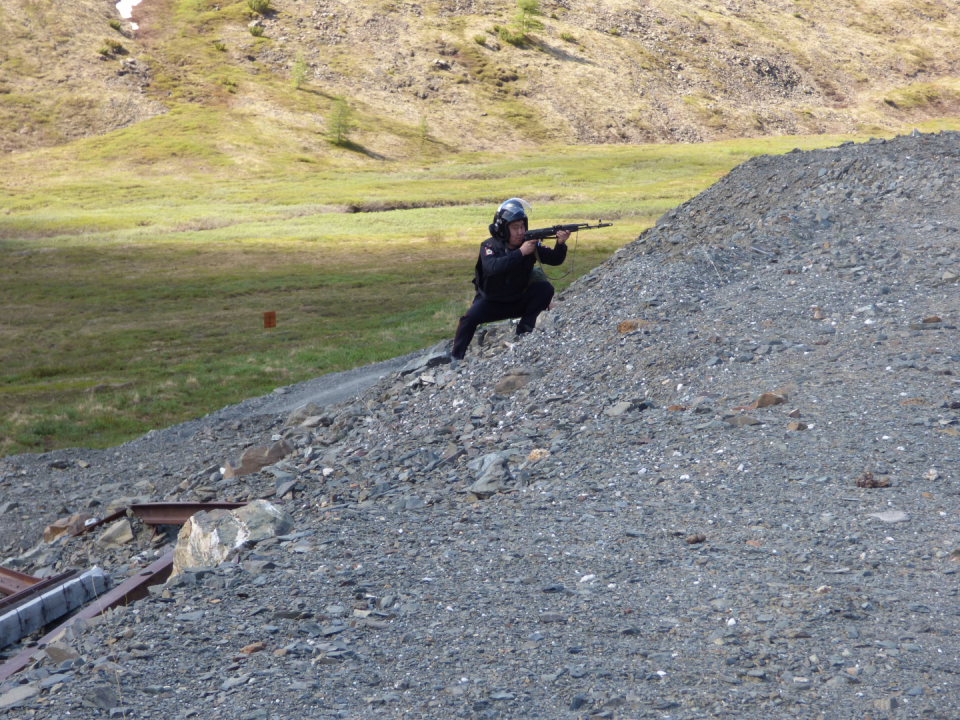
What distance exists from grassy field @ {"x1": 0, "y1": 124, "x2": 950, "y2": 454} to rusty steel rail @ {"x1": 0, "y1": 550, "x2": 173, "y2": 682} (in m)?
10.1

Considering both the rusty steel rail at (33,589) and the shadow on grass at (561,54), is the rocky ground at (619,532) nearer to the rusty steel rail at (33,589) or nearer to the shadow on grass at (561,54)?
the rusty steel rail at (33,589)

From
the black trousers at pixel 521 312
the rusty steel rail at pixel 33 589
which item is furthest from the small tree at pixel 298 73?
the rusty steel rail at pixel 33 589

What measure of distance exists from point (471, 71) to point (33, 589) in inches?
4950

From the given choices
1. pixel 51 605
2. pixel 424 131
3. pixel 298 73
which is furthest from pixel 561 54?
pixel 51 605

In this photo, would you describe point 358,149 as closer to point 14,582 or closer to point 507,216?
point 507,216

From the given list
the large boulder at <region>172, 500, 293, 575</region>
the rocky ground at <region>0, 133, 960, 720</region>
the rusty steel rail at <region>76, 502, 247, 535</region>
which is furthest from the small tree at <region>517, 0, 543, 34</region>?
the large boulder at <region>172, 500, 293, 575</region>

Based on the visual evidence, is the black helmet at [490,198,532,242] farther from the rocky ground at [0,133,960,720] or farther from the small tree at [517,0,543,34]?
the small tree at [517,0,543,34]

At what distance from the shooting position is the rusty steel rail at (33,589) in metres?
8.49

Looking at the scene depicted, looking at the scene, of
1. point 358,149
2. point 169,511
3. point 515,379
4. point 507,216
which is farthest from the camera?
point 358,149

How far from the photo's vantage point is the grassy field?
72.1 feet

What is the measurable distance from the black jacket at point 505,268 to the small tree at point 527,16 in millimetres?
132012

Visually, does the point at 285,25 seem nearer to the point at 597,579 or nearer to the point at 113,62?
the point at 113,62

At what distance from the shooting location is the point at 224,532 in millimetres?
7922

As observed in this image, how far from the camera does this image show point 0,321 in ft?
104
